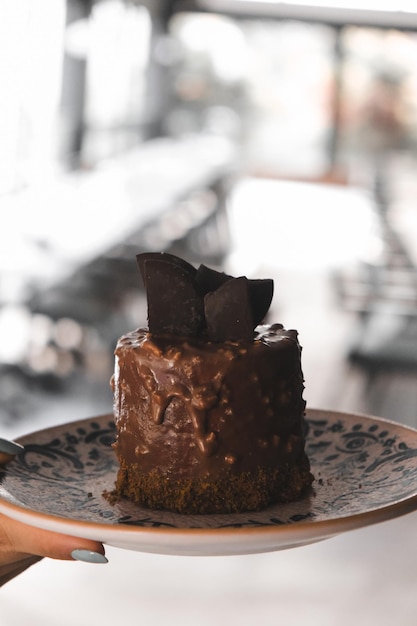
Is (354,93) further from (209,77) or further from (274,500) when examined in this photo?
(274,500)

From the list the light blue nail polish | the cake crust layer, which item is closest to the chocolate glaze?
the cake crust layer

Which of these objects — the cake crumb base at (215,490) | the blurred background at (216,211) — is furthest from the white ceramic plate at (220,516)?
the blurred background at (216,211)

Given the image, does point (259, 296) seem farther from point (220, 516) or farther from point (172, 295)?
point (220, 516)

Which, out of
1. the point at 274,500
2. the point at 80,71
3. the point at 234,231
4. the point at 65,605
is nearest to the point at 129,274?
the point at 65,605

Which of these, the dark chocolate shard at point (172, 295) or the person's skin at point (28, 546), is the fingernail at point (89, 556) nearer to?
Answer: the person's skin at point (28, 546)

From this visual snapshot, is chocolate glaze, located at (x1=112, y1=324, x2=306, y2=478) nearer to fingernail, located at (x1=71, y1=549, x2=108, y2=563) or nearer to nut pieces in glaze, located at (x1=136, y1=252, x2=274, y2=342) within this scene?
nut pieces in glaze, located at (x1=136, y1=252, x2=274, y2=342)

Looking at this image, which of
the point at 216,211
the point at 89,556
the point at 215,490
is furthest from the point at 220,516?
the point at 216,211
